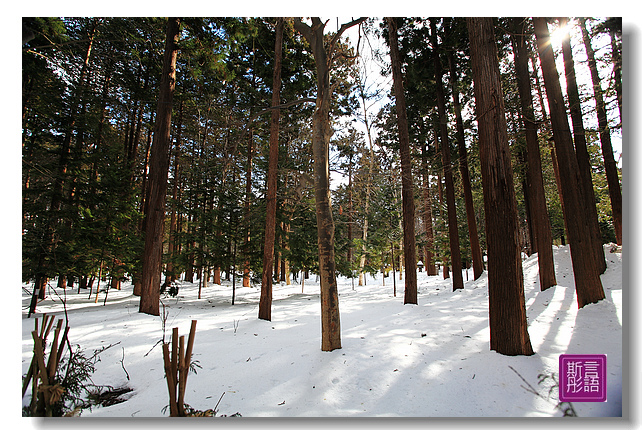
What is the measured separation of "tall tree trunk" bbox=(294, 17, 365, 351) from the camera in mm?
3420

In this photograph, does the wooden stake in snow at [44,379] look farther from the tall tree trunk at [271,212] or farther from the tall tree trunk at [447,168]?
the tall tree trunk at [447,168]

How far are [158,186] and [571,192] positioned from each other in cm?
859

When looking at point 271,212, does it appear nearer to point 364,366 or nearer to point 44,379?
point 364,366

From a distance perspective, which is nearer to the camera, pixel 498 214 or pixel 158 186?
pixel 498 214

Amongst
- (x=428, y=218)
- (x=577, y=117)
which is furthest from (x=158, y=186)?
(x=428, y=218)

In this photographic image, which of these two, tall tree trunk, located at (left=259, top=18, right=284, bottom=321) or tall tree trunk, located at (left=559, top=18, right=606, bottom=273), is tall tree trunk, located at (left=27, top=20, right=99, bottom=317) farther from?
tall tree trunk, located at (left=559, top=18, right=606, bottom=273)

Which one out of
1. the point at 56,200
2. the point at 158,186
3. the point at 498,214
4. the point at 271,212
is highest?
the point at 158,186

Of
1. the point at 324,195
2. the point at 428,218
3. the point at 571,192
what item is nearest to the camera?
the point at 324,195

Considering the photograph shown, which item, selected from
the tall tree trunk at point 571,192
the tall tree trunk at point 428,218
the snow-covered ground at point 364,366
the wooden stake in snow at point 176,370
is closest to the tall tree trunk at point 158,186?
the snow-covered ground at point 364,366

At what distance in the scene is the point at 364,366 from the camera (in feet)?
9.45

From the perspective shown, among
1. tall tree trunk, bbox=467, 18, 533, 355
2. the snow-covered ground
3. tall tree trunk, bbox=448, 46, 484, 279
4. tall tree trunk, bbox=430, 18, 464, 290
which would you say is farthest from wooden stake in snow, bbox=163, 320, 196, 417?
tall tree trunk, bbox=448, 46, 484, 279

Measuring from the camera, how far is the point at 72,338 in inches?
163

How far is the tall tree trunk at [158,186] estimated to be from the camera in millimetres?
6098

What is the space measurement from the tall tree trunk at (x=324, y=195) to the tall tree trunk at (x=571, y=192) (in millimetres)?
4026
